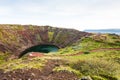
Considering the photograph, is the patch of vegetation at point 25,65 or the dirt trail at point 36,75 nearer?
the dirt trail at point 36,75

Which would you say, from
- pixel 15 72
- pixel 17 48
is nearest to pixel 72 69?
pixel 15 72

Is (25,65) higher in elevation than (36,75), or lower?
higher

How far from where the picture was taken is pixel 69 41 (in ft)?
634

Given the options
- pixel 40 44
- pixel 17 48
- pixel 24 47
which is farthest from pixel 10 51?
pixel 40 44

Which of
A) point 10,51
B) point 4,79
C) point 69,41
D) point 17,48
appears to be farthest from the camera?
point 69,41

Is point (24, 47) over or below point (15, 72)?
below

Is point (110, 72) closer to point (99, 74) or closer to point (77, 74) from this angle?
point (99, 74)

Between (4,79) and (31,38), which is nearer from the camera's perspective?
(4,79)

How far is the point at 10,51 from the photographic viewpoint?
495ft

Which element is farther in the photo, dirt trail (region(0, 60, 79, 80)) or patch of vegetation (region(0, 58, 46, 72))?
patch of vegetation (region(0, 58, 46, 72))

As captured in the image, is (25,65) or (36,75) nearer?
(36,75)

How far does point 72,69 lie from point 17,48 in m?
116

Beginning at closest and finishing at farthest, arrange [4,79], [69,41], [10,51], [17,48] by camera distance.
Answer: [4,79]
[10,51]
[17,48]
[69,41]

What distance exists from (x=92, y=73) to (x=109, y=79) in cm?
403
